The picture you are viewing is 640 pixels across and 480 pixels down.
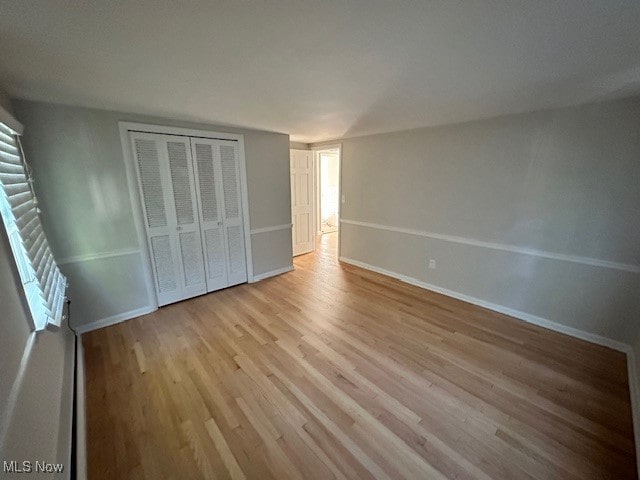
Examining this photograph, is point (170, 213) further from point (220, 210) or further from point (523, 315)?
point (523, 315)

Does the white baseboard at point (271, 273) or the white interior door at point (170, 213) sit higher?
the white interior door at point (170, 213)

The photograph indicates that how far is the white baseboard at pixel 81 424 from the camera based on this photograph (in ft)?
4.26

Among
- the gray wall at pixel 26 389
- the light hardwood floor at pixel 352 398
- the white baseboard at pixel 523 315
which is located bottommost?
the light hardwood floor at pixel 352 398

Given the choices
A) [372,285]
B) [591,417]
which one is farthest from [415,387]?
[372,285]

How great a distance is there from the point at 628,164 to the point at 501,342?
5.80 feet

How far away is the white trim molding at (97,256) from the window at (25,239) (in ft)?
1.36

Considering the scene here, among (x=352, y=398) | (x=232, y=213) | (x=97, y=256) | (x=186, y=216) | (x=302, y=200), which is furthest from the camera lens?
(x=302, y=200)

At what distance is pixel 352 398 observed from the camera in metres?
1.74

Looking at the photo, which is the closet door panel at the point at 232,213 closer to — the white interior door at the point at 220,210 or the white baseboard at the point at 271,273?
the white interior door at the point at 220,210

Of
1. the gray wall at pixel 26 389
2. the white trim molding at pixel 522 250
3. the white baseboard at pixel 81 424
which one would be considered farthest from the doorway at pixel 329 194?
the gray wall at pixel 26 389

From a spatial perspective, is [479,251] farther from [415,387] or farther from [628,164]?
[415,387]

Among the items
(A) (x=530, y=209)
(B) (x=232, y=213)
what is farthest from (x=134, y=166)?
(A) (x=530, y=209)

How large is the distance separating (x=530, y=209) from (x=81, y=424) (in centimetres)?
393

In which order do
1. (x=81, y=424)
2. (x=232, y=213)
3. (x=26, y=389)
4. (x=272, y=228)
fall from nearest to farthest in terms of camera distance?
(x=26, y=389) < (x=81, y=424) < (x=232, y=213) < (x=272, y=228)
